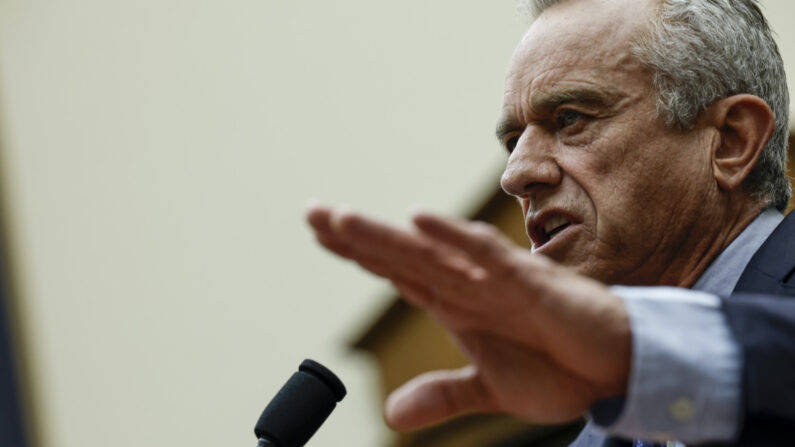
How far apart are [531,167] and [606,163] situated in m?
0.15

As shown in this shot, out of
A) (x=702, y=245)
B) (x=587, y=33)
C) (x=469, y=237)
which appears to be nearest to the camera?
(x=469, y=237)

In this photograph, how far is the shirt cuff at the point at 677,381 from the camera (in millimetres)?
1065

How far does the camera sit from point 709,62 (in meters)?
2.05

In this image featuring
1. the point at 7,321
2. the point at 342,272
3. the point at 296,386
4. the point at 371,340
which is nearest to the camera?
the point at 296,386

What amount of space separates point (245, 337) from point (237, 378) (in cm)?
24

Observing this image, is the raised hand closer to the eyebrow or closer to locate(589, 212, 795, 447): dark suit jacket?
locate(589, 212, 795, 447): dark suit jacket

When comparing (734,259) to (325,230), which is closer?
(325,230)

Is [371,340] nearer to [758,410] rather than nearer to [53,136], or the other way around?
[758,410]

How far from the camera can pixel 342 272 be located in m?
5.57

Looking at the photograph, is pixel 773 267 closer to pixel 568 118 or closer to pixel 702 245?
pixel 702 245

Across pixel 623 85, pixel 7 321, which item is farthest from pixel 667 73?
pixel 7 321

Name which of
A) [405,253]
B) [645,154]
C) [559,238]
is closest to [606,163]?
[645,154]

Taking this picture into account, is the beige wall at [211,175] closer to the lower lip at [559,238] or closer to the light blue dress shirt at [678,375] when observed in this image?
the lower lip at [559,238]

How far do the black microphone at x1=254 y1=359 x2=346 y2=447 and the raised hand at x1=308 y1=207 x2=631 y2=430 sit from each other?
49cm
